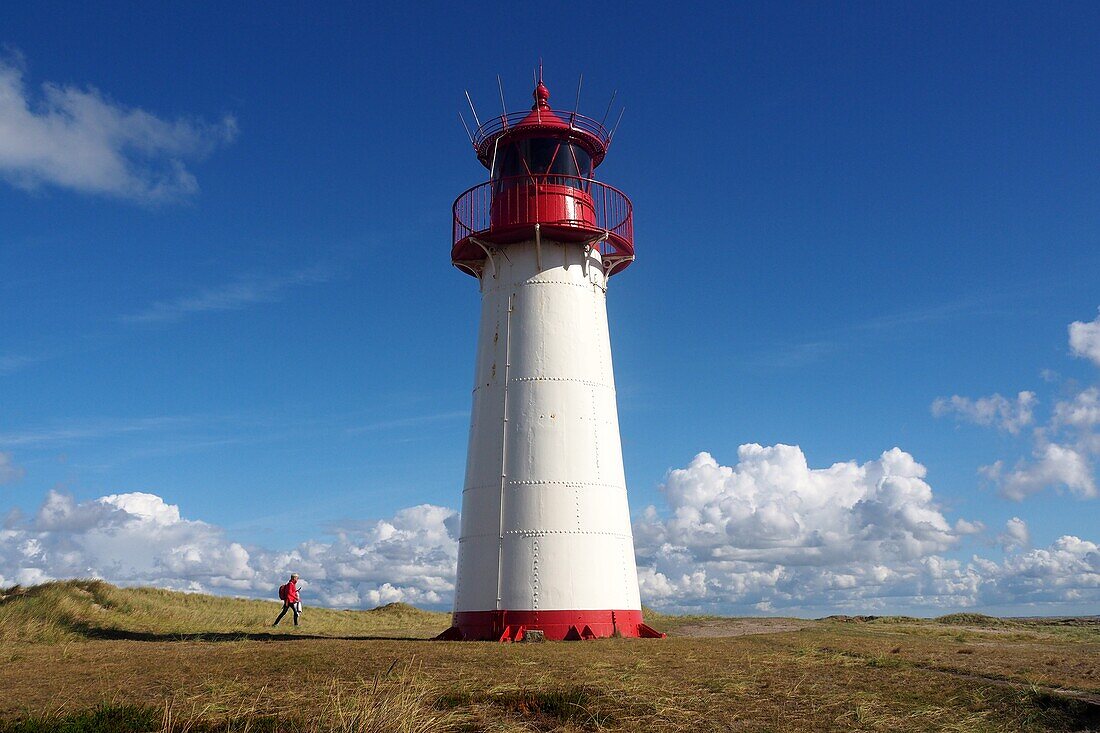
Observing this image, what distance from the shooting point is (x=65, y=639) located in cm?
1928

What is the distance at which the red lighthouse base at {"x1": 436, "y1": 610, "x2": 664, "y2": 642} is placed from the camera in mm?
18344

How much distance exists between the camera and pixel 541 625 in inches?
725

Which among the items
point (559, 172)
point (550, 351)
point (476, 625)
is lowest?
point (476, 625)

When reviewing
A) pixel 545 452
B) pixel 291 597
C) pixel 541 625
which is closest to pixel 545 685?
pixel 541 625

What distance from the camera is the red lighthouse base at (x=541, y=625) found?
60.2ft

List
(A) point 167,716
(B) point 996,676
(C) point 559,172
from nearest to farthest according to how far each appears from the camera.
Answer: (A) point 167,716 < (B) point 996,676 < (C) point 559,172

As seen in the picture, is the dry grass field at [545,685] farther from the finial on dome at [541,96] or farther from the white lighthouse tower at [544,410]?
the finial on dome at [541,96]

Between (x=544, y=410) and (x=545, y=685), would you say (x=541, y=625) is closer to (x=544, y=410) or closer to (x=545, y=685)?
(x=544, y=410)

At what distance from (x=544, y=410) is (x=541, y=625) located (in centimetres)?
487

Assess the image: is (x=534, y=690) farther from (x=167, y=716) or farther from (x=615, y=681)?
(x=167, y=716)

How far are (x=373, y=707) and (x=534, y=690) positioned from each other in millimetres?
2650

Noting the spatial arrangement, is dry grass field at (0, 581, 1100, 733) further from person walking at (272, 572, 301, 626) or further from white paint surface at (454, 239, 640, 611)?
person walking at (272, 572, 301, 626)

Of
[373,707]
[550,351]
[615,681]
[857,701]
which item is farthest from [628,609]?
[373,707]

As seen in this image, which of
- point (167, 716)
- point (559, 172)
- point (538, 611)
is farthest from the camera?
point (559, 172)
